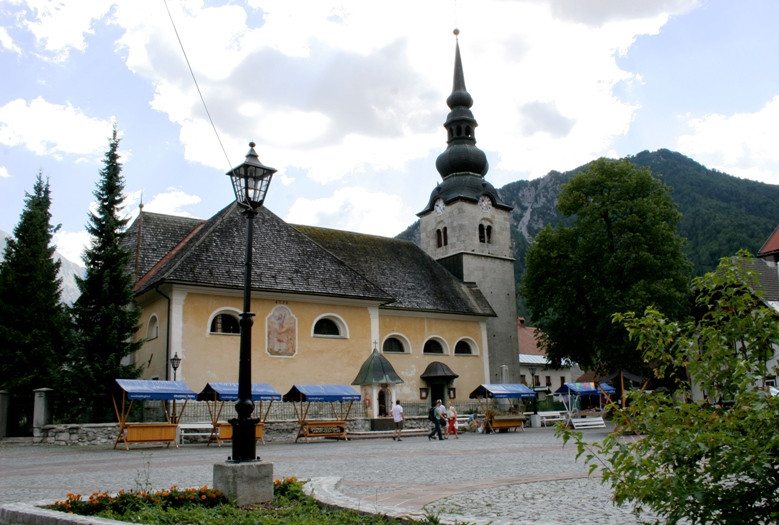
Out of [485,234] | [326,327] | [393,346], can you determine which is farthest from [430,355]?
[485,234]

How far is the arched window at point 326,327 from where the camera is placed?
31.0 metres

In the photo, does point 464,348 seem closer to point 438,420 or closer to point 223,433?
point 438,420

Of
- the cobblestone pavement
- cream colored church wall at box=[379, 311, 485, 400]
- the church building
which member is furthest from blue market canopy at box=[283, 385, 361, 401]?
cream colored church wall at box=[379, 311, 485, 400]

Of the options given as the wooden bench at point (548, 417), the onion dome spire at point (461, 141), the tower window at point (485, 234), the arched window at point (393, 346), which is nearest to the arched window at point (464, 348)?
the arched window at point (393, 346)

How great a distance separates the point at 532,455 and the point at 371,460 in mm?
3681

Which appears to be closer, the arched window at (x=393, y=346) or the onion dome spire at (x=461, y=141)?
the arched window at (x=393, y=346)

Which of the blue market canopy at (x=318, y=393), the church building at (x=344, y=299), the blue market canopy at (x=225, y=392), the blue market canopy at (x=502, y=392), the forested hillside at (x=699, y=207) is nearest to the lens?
the blue market canopy at (x=225, y=392)

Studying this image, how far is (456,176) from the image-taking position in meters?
44.2

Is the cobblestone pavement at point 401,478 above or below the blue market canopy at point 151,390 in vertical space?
below

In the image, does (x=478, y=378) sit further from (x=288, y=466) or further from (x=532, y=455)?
(x=288, y=466)

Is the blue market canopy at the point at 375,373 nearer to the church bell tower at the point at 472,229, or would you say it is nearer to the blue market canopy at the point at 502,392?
the blue market canopy at the point at 502,392

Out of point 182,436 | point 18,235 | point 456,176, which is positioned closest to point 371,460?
point 182,436

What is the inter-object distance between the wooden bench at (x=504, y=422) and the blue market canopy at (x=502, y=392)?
190cm

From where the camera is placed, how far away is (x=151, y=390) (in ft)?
69.7
